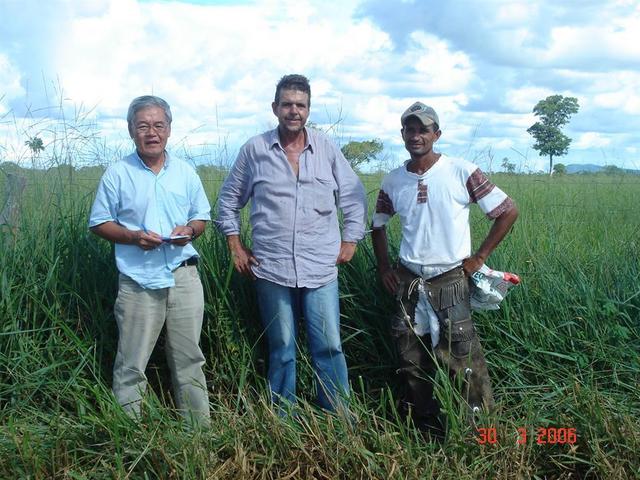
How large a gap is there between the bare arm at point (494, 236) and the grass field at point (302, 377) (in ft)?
1.79

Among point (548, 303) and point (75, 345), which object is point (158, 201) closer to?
point (75, 345)

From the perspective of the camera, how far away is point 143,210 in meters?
3.54

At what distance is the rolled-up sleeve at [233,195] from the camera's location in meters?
3.92

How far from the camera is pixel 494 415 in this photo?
3.20 meters

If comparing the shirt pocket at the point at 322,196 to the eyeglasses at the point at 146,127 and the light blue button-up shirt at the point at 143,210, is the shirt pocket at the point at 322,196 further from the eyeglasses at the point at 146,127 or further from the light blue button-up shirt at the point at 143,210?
the eyeglasses at the point at 146,127

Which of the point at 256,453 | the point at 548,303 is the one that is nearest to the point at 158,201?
the point at 256,453

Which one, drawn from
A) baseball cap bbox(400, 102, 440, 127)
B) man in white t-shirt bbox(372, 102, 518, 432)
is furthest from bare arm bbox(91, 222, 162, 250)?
baseball cap bbox(400, 102, 440, 127)

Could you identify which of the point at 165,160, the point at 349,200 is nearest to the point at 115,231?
the point at 165,160

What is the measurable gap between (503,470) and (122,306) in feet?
6.58

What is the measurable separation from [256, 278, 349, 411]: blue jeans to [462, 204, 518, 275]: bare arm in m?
0.74

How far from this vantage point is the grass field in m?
3.07

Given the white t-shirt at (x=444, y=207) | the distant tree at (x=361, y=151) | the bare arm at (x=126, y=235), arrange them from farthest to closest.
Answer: the distant tree at (x=361, y=151)
the white t-shirt at (x=444, y=207)
the bare arm at (x=126, y=235)
